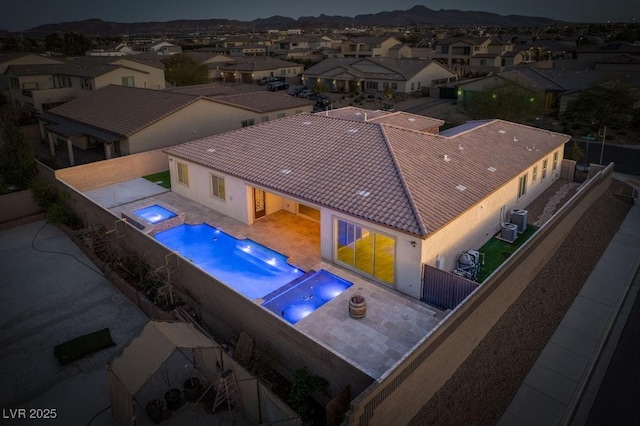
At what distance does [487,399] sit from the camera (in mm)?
13977

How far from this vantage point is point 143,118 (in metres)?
35.3

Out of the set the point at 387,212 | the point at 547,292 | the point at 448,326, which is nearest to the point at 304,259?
the point at 387,212

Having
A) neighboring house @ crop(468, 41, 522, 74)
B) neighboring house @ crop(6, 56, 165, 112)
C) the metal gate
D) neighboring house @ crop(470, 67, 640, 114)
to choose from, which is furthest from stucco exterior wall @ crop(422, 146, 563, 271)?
neighboring house @ crop(468, 41, 522, 74)

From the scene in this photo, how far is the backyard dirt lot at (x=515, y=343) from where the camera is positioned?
13.2 m

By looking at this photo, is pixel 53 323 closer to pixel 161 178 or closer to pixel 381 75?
pixel 161 178

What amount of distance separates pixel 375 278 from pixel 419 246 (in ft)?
8.71

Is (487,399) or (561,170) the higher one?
(561,170)

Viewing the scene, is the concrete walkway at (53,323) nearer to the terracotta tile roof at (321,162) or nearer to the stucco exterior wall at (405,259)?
the terracotta tile roof at (321,162)

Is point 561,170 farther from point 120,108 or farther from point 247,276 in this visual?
point 120,108

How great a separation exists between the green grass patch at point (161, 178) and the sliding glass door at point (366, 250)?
1515 centimetres

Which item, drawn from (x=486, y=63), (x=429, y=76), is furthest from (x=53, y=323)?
(x=486, y=63)

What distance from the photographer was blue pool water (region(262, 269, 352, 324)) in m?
16.5

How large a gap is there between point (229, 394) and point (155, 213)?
15031mm

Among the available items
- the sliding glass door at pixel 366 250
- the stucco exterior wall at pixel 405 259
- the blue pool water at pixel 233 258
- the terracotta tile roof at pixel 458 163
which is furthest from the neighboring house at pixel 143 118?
the stucco exterior wall at pixel 405 259
